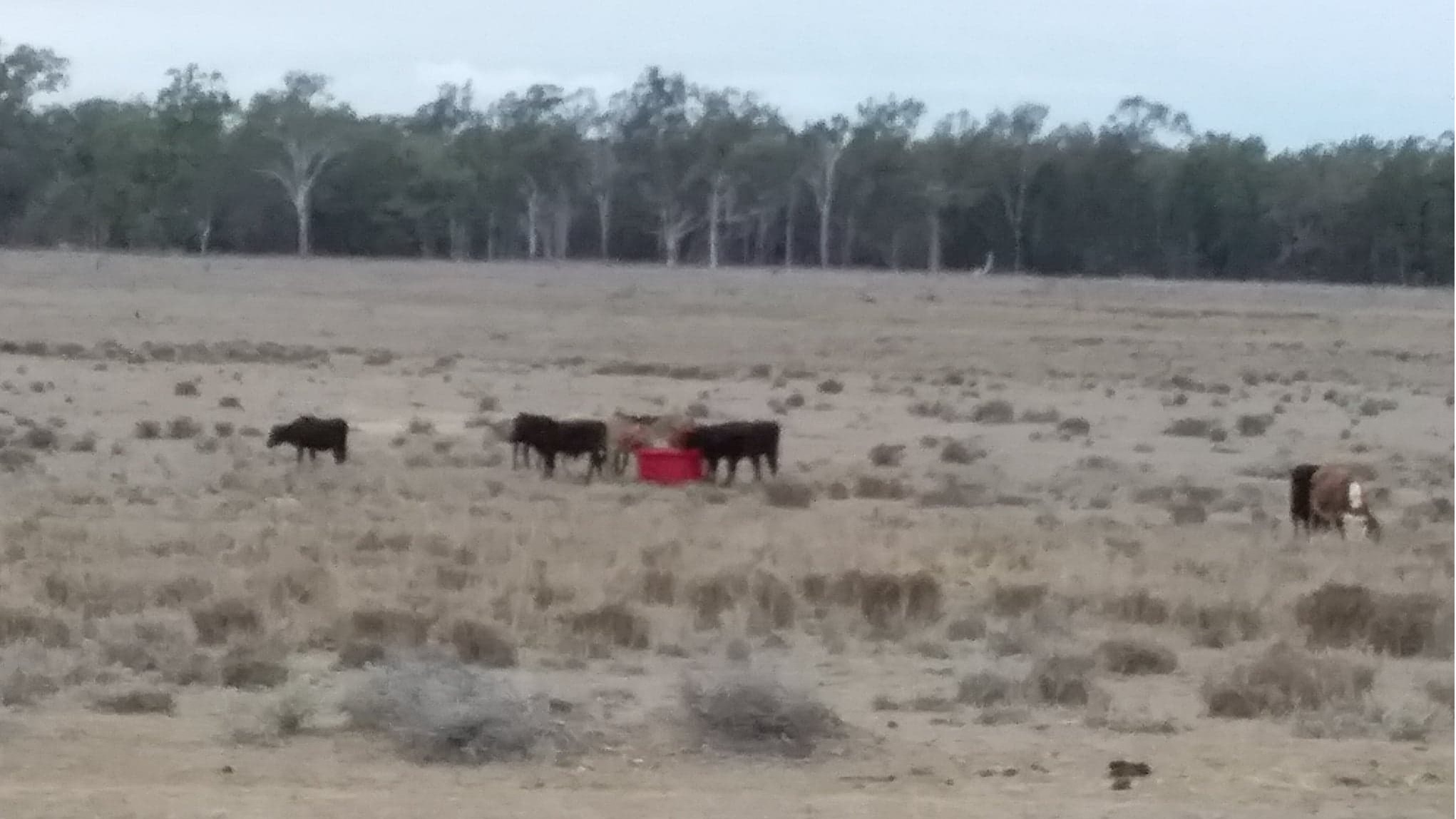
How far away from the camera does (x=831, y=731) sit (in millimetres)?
9195

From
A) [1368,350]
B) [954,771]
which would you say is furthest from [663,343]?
[954,771]

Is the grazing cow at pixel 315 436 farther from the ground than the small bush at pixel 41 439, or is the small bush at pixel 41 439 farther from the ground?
the grazing cow at pixel 315 436

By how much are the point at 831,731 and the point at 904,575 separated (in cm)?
508

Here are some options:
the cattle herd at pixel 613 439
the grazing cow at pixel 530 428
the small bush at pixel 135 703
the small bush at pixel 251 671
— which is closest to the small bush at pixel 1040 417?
the cattle herd at pixel 613 439

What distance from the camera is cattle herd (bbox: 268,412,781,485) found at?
21531mm

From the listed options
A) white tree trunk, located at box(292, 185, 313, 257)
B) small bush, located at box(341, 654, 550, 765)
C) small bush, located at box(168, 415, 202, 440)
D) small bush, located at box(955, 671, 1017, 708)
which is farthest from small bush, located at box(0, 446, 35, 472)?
white tree trunk, located at box(292, 185, 313, 257)

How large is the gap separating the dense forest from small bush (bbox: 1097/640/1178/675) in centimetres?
7381

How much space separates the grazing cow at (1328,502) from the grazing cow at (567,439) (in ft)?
24.4

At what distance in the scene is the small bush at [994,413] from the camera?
31125mm

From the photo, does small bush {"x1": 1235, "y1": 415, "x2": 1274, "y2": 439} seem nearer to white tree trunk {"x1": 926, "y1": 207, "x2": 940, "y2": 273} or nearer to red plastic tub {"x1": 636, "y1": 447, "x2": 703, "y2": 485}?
red plastic tub {"x1": 636, "y1": 447, "x2": 703, "y2": 485}

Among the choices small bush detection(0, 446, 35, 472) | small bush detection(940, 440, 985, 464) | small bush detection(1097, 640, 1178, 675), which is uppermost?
small bush detection(1097, 640, 1178, 675)

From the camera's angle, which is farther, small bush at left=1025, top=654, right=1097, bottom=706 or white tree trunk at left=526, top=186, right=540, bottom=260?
white tree trunk at left=526, top=186, right=540, bottom=260

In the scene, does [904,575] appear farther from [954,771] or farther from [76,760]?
[76,760]

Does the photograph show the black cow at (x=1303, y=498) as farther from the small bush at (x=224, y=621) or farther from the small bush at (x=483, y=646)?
the small bush at (x=224, y=621)
